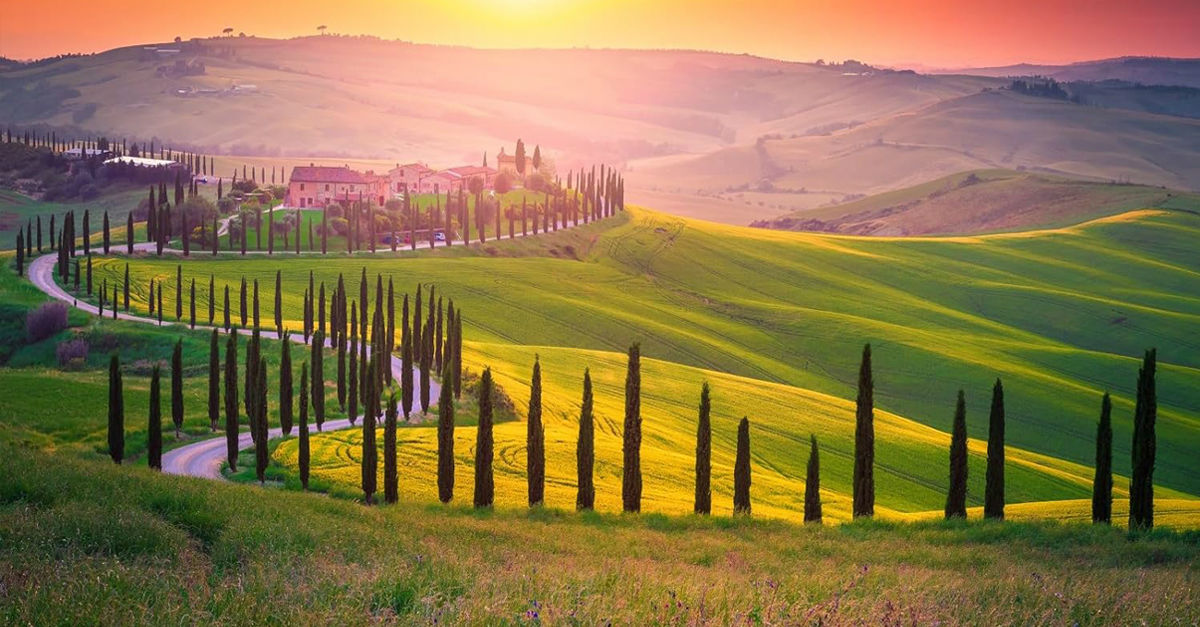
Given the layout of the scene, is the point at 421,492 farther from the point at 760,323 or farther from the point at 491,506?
the point at 760,323

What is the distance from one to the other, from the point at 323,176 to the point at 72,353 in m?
89.3

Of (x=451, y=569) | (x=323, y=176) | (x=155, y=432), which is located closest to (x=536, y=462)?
(x=155, y=432)

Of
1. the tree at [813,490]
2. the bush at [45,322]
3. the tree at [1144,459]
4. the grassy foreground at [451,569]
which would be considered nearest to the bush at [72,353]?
the bush at [45,322]

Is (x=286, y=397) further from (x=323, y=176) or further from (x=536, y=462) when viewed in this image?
(x=323, y=176)

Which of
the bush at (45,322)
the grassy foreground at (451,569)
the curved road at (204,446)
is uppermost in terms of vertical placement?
the grassy foreground at (451,569)

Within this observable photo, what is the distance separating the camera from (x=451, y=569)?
1905cm

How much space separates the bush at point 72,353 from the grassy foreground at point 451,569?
197ft

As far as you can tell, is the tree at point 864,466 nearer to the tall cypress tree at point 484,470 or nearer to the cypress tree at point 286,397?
the tall cypress tree at point 484,470

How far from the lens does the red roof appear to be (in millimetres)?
172125

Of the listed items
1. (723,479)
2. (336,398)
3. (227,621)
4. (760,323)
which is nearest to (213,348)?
(336,398)

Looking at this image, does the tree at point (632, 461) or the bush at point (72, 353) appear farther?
the bush at point (72, 353)

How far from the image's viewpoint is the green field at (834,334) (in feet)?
253

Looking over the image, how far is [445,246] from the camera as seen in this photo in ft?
503

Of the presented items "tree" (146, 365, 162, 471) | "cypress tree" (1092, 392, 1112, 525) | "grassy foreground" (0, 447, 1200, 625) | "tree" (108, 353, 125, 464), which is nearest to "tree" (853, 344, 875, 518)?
"cypress tree" (1092, 392, 1112, 525)
